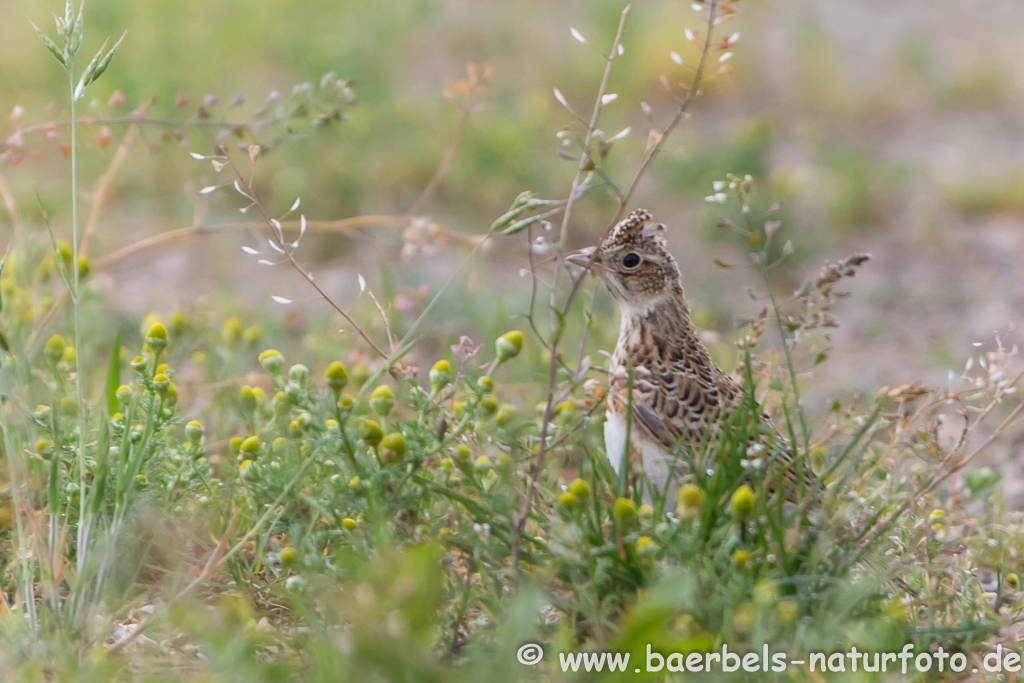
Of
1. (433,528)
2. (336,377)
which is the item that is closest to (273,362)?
(336,377)

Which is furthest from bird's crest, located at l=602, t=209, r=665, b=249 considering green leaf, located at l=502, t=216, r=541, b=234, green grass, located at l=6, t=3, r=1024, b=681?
green leaf, located at l=502, t=216, r=541, b=234

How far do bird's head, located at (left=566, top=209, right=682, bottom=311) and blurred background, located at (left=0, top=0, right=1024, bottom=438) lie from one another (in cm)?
111

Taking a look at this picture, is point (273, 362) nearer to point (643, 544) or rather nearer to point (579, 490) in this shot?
point (579, 490)

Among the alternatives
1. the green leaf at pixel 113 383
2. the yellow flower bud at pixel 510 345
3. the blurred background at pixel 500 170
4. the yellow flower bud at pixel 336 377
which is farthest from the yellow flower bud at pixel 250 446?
the blurred background at pixel 500 170

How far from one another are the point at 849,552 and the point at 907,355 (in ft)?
10.7

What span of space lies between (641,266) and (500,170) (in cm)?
357

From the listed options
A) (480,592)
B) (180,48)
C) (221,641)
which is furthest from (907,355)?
(180,48)

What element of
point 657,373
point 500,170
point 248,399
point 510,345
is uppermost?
point 500,170

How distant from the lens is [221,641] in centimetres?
188

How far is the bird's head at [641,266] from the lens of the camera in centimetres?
336

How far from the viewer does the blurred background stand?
561cm

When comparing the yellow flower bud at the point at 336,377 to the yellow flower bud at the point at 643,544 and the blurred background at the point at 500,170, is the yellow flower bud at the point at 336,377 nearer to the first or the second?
the yellow flower bud at the point at 643,544

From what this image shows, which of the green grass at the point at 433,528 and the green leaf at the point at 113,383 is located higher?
the green leaf at the point at 113,383

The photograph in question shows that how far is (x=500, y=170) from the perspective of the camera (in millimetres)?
6793
